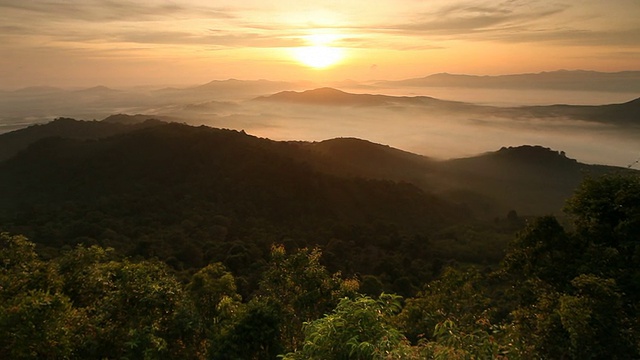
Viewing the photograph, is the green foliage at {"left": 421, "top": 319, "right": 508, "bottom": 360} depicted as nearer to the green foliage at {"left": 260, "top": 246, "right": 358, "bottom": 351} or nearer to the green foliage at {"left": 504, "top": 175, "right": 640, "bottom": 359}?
the green foliage at {"left": 504, "top": 175, "right": 640, "bottom": 359}

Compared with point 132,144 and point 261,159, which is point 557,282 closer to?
point 261,159

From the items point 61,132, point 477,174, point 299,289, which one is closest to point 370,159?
point 477,174

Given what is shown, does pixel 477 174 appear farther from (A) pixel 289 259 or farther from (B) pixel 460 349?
(B) pixel 460 349

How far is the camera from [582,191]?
824 inches

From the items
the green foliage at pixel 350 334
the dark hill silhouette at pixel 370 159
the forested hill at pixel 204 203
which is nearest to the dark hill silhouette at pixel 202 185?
the forested hill at pixel 204 203

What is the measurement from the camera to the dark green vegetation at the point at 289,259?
14258mm

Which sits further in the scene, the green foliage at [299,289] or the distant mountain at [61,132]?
the distant mountain at [61,132]

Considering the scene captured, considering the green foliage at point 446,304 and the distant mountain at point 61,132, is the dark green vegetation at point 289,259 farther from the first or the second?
the distant mountain at point 61,132

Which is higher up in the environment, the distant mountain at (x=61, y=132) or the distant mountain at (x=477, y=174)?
the distant mountain at (x=61, y=132)

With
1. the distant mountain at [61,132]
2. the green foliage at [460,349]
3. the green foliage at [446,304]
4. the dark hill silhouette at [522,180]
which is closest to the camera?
the green foliage at [460,349]

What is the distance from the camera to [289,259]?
20.9m

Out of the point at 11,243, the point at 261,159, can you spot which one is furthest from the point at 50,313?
the point at 261,159

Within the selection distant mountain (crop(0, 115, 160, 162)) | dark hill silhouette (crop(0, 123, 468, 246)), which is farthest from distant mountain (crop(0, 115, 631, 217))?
dark hill silhouette (crop(0, 123, 468, 246))

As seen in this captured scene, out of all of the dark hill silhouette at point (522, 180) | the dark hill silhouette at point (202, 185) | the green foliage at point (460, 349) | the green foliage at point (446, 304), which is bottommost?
the dark hill silhouette at point (522, 180)
